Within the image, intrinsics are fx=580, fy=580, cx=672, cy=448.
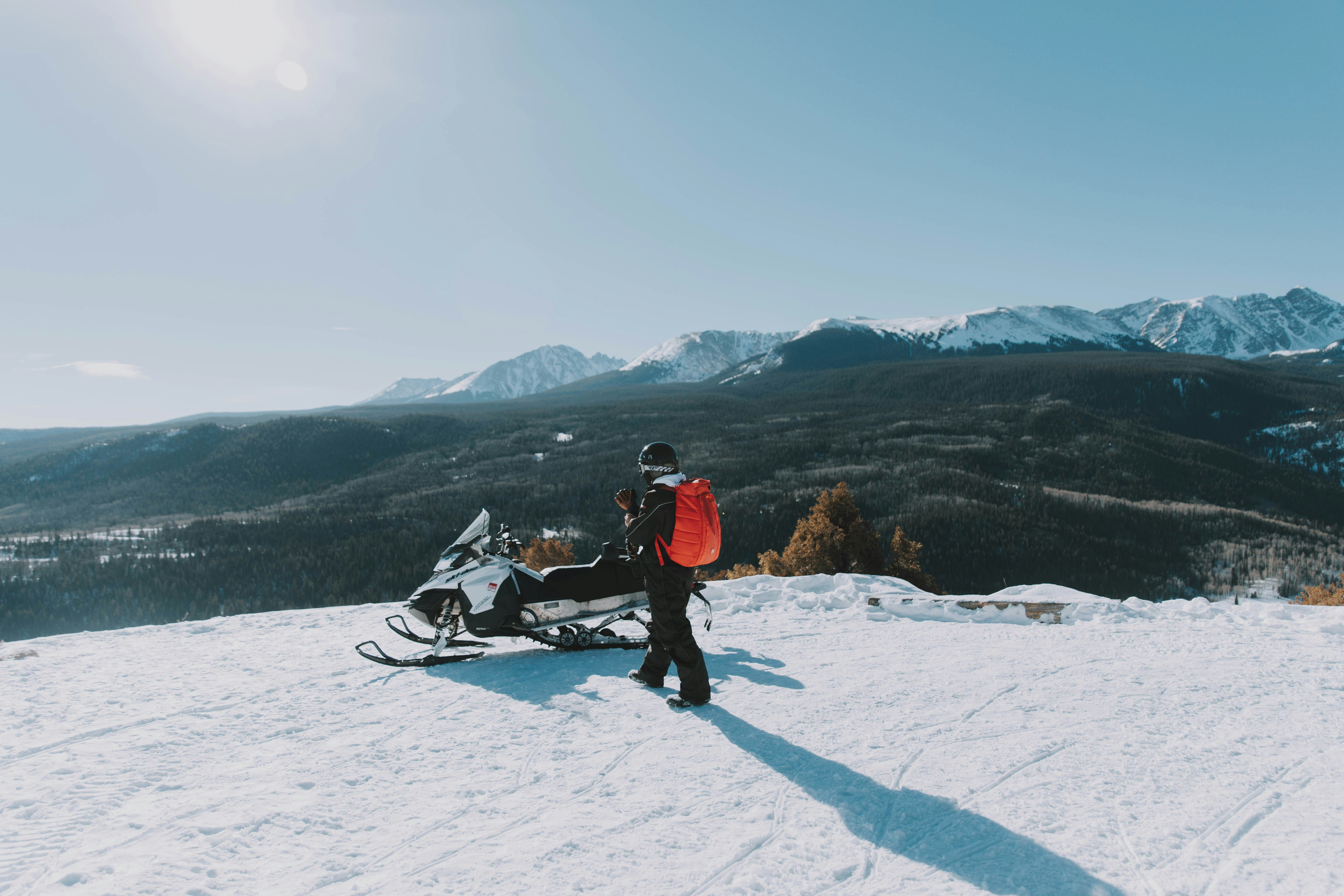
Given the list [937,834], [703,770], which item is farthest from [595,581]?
[937,834]

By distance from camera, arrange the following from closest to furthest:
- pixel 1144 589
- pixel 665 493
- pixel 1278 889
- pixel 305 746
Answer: pixel 1278 889, pixel 305 746, pixel 665 493, pixel 1144 589

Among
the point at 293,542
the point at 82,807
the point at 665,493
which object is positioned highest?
the point at 665,493

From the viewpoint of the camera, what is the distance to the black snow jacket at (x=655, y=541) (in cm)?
557

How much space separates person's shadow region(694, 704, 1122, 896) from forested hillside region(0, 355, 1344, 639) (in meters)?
77.7

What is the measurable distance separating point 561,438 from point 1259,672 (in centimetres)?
19763

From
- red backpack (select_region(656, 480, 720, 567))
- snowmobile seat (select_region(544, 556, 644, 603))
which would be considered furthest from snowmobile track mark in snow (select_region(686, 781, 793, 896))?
snowmobile seat (select_region(544, 556, 644, 603))

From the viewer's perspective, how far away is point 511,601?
287 inches

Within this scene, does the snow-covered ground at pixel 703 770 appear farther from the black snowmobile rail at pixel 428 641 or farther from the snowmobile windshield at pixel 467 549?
the snowmobile windshield at pixel 467 549

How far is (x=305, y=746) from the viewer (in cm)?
492

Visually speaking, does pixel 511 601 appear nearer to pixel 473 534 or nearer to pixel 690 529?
pixel 473 534

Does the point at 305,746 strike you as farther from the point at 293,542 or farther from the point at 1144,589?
the point at 1144,589

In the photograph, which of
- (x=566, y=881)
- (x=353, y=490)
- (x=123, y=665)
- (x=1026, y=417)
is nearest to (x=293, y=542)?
(x=353, y=490)

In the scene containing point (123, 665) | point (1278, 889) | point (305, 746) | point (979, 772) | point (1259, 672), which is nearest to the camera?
point (1278, 889)

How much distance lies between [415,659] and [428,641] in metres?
0.57
